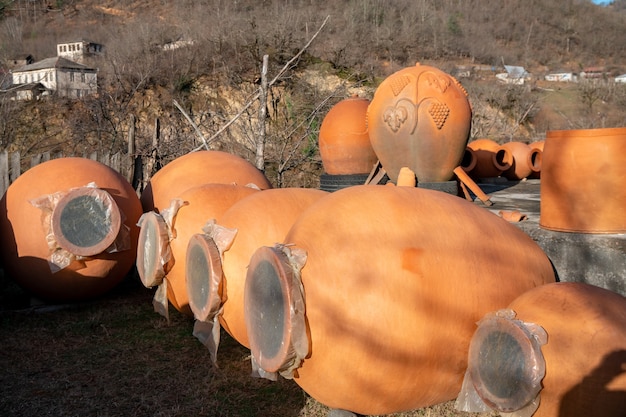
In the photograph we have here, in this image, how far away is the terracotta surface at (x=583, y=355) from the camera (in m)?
1.95

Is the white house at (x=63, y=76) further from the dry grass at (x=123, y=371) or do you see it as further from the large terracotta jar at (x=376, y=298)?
the large terracotta jar at (x=376, y=298)

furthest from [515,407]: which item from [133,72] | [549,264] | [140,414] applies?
[133,72]

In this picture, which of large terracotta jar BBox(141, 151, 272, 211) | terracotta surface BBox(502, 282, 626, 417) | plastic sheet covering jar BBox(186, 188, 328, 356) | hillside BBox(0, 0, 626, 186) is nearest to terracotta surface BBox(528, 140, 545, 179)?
hillside BBox(0, 0, 626, 186)

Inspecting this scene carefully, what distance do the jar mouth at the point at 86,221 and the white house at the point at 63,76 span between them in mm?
18418

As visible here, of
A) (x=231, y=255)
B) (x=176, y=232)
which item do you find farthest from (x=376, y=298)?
(x=176, y=232)

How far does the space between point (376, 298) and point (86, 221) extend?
9.45 ft

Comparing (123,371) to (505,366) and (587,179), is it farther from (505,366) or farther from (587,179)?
(587,179)

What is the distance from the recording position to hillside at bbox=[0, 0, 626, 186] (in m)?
16.8

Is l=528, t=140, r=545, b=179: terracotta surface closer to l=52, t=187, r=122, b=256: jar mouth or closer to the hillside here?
the hillside

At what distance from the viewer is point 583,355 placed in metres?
1.99

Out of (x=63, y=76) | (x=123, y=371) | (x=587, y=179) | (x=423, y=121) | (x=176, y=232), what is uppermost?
(x=423, y=121)

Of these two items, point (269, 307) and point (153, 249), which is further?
point (153, 249)

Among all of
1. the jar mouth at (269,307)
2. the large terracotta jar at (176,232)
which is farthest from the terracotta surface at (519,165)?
the jar mouth at (269,307)

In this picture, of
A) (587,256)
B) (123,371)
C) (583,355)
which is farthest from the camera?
(123,371)
